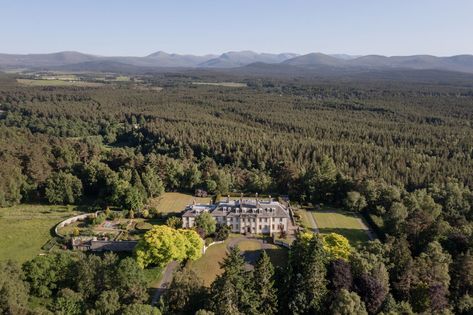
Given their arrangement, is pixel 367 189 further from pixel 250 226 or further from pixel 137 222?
pixel 137 222

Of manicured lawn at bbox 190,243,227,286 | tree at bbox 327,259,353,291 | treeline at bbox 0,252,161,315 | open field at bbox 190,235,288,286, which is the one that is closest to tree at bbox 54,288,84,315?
treeline at bbox 0,252,161,315

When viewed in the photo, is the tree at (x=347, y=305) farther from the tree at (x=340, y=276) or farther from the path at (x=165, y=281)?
the path at (x=165, y=281)

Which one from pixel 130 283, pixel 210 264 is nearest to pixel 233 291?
pixel 130 283

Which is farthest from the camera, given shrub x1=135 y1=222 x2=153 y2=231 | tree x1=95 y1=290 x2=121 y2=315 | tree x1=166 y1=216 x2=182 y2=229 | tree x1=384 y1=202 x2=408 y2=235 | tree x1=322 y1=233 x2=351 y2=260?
shrub x1=135 y1=222 x2=153 y2=231

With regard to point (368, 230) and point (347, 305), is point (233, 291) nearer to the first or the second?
point (347, 305)

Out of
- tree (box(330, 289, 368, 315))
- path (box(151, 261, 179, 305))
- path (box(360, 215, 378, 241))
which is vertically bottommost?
path (box(360, 215, 378, 241))

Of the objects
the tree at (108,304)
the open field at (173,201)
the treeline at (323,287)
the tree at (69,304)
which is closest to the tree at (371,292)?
the treeline at (323,287)

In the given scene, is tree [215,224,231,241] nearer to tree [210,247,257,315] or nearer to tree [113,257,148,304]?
tree [113,257,148,304]
